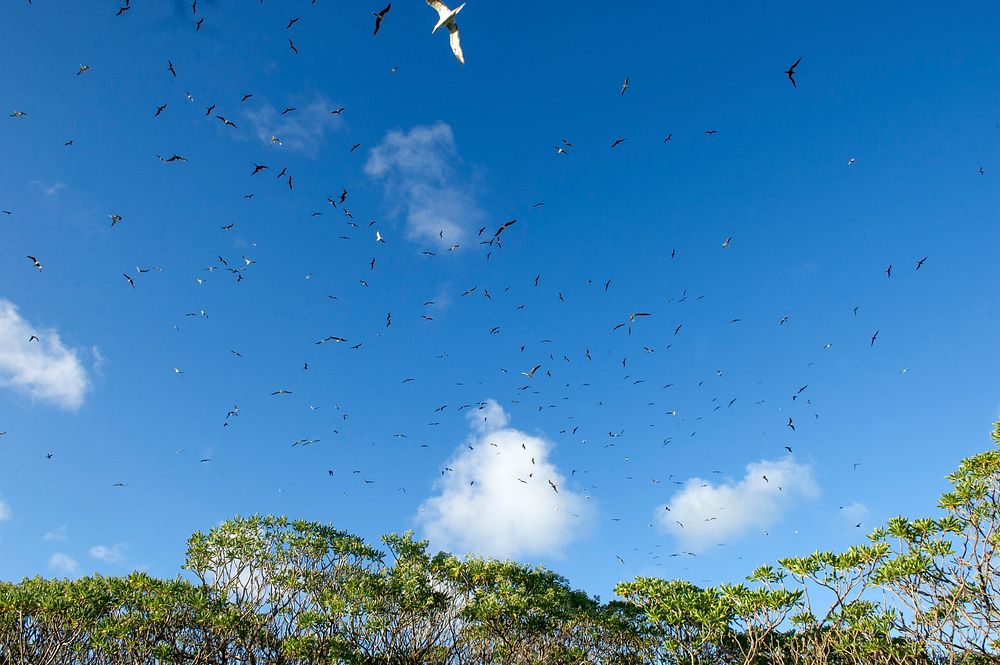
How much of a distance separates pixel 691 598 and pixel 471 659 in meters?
11.2

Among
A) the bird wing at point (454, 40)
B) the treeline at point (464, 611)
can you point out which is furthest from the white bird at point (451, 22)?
the treeline at point (464, 611)

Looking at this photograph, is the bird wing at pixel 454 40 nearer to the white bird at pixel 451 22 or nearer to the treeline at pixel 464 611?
the white bird at pixel 451 22

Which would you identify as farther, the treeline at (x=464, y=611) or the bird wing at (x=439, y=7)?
the treeline at (x=464, y=611)

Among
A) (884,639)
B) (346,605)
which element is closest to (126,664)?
(346,605)

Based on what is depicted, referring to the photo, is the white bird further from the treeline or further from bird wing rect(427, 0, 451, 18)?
the treeline

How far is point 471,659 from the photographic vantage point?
25656 millimetres

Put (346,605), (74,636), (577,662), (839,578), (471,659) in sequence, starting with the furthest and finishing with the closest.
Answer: (471,659) < (577,662) < (346,605) < (74,636) < (839,578)

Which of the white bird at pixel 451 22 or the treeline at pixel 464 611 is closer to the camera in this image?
the white bird at pixel 451 22

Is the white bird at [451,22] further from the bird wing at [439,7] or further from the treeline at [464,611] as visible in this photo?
the treeline at [464,611]

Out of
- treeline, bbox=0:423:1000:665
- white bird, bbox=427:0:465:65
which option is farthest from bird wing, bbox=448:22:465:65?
treeline, bbox=0:423:1000:665

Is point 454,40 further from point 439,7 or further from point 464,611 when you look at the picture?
point 464,611

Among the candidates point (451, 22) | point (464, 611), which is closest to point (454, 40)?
point (451, 22)

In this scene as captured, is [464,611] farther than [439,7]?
Yes

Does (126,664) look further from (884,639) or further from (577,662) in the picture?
(884,639)
